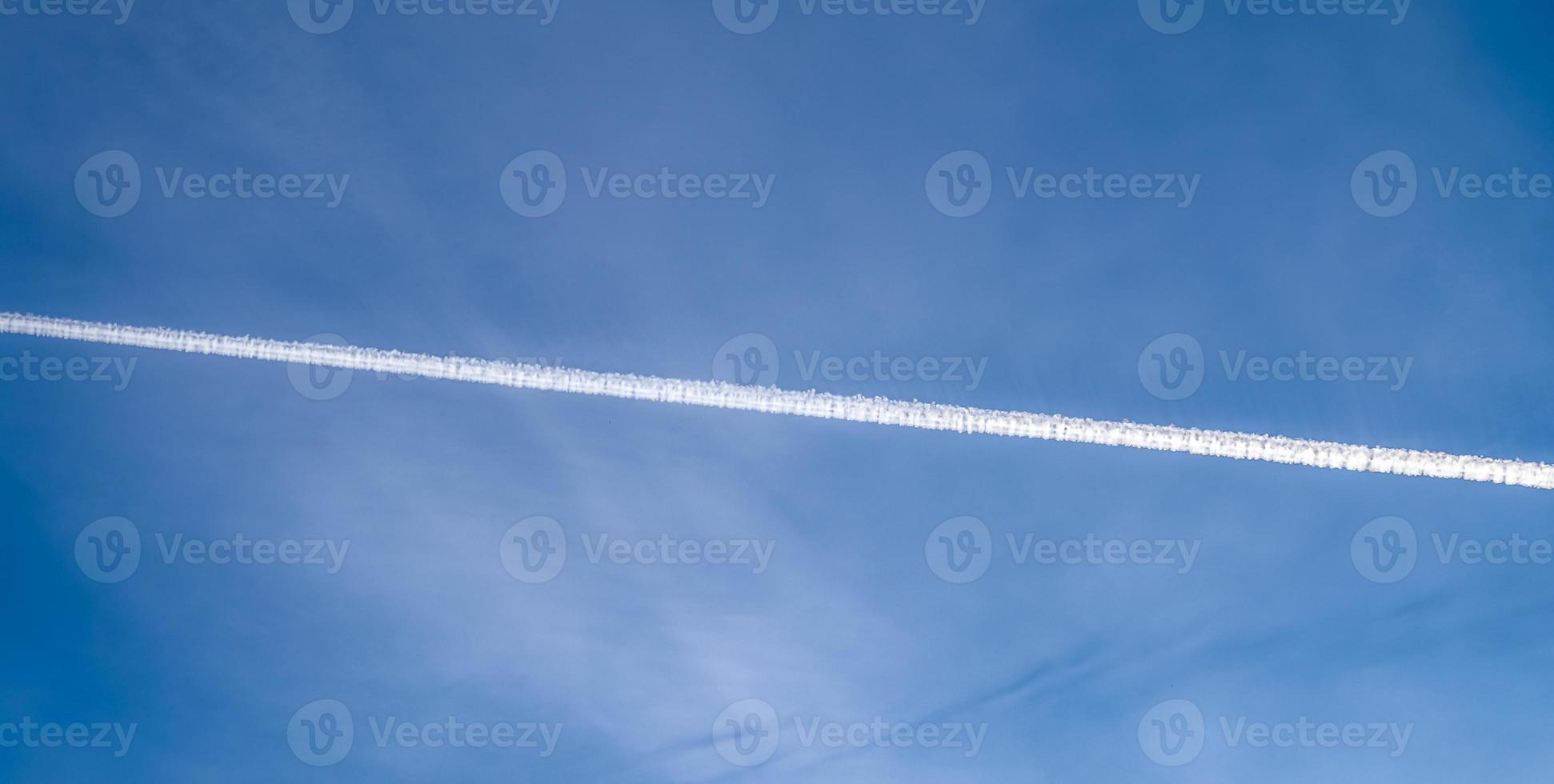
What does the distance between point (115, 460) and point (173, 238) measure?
207 cm

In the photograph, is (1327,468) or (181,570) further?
(181,570)

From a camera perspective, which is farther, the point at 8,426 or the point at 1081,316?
the point at 8,426

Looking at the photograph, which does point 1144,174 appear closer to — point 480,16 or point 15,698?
point 480,16

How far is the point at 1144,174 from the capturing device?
22.5 feet

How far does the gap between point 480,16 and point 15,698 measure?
7471 mm

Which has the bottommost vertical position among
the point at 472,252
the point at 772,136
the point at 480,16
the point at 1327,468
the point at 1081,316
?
the point at 1327,468

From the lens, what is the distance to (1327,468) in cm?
648

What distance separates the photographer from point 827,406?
673 cm

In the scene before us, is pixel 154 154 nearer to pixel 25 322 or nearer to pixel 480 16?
pixel 25 322

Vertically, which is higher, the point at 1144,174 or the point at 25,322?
the point at 1144,174

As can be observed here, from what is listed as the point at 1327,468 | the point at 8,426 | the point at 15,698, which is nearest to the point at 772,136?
the point at 1327,468

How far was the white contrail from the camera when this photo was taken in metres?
6.39

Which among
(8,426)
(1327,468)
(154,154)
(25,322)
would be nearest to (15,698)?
(8,426)

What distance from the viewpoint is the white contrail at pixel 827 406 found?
21.0ft
